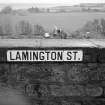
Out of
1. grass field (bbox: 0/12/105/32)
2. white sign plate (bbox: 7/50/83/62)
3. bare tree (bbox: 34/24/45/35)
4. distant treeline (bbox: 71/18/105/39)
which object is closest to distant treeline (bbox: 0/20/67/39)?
bare tree (bbox: 34/24/45/35)

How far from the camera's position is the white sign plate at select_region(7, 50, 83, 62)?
3.14 m

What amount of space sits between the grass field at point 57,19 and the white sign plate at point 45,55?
1.69m

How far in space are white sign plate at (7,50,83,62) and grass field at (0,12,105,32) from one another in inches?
66.7

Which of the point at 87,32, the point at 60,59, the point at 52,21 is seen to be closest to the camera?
the point at 60,59

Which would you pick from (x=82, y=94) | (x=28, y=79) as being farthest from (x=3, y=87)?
(x=82, y=94)

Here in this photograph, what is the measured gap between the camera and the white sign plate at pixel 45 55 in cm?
314

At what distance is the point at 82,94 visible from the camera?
127 inches

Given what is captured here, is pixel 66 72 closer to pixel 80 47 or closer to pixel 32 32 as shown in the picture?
pixel 80 47

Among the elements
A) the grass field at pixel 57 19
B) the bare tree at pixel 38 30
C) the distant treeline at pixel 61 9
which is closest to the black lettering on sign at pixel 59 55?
the bare tree at pixel 38 30

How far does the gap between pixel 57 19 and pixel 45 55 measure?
1.96 meters

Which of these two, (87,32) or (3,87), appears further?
(87,32)

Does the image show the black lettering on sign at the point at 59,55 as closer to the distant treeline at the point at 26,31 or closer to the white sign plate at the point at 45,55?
the white sign plate at the point at 45,55

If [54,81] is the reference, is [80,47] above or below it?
above

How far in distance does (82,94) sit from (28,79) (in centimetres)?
80
